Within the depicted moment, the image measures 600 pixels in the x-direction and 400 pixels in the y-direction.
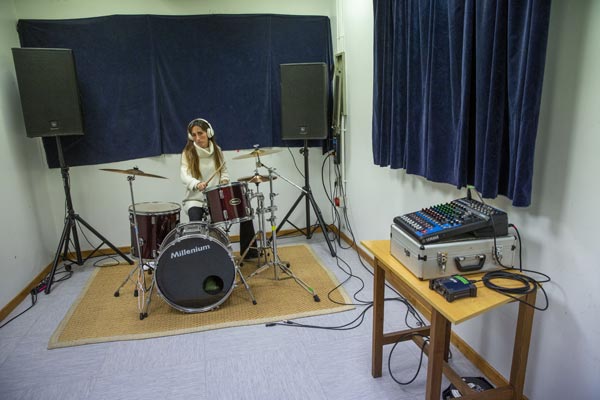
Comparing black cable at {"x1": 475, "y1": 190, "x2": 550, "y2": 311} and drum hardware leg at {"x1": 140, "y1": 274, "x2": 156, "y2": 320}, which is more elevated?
black cable at {"x1": 475, "y1": 190, "x2": 550, "y2": 311}

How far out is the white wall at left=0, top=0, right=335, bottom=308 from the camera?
2.82 metres

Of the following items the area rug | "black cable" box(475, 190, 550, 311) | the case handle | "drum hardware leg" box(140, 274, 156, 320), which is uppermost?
the case handle

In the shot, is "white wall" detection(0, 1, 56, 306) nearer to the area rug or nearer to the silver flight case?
the area rug

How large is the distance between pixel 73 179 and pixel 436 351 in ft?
11.2

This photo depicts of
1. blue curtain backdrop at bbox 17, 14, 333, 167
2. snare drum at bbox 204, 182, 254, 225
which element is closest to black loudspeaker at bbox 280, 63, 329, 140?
blue curtain backdrop at bbox 17, 14, 333, 167

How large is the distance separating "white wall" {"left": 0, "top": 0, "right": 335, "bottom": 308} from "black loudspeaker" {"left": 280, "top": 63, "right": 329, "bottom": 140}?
48 centimetres

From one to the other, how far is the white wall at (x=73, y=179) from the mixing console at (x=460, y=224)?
242 centimetres

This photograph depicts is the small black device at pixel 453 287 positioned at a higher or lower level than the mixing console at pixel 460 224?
lower

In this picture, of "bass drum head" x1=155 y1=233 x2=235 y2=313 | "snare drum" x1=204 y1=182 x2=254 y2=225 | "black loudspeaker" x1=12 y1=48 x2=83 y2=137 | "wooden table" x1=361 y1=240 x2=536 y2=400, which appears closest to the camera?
"wooden table" x1=361 y1=240 x2=536 y2=400

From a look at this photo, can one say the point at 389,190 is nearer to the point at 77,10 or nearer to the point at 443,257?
the point at 443,257

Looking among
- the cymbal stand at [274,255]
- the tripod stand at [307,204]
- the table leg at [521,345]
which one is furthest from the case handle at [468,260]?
the tripod stand at [307,204]

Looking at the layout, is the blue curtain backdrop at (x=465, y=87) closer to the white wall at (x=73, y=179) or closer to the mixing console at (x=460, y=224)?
the mixing console at (x=460, y=224)

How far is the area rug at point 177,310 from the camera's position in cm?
232

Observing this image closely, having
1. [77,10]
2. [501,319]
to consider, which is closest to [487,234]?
[501,319]
